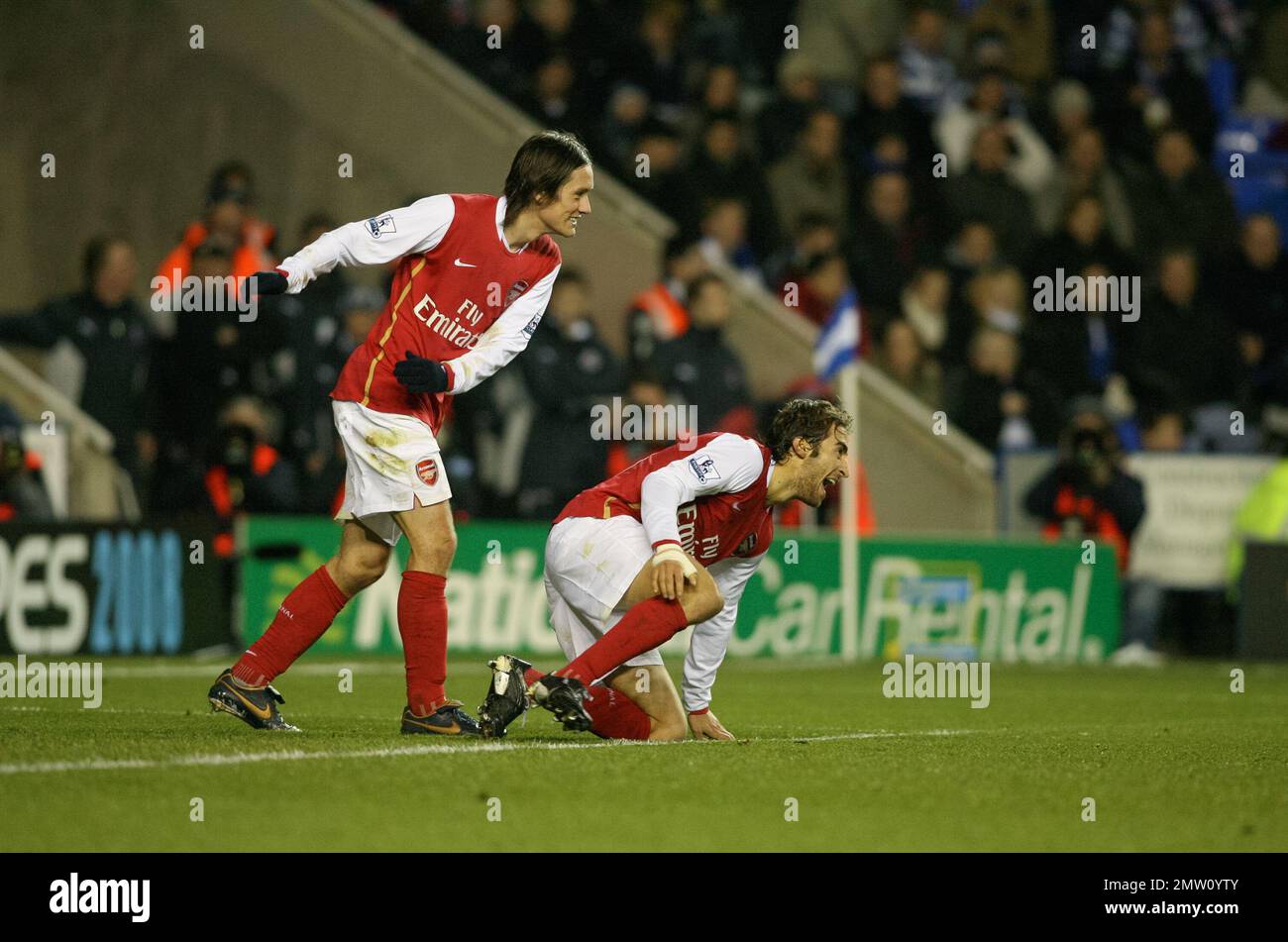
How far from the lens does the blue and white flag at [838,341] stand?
14766mm

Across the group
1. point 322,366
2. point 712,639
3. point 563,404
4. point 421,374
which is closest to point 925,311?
point 563,404

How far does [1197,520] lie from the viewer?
1574 cm

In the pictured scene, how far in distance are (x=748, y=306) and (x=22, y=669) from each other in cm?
713

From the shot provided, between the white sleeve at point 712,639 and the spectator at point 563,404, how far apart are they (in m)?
6.31

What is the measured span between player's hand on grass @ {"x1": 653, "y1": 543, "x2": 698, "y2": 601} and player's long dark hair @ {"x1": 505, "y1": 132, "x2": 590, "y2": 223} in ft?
4.88

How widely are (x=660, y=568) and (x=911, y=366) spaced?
9.83 meters

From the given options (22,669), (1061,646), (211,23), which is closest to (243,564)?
(22,669)

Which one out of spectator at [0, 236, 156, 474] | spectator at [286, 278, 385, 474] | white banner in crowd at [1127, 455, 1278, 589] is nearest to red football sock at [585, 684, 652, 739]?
spectator at [286, 278, 385, 474]

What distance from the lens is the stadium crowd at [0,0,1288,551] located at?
45.3ft

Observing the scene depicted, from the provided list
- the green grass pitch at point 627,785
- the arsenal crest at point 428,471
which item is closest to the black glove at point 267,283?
the arsenal crest at point 428,471

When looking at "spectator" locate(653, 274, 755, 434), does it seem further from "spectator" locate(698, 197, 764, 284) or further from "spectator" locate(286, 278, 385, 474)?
"spectator" locate(286, 278, 385, 474)

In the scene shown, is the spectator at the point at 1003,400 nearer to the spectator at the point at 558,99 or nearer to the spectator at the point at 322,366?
the spectator at the point at 558,99

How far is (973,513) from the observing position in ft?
53.8

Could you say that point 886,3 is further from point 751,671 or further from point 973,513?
point 751,671
